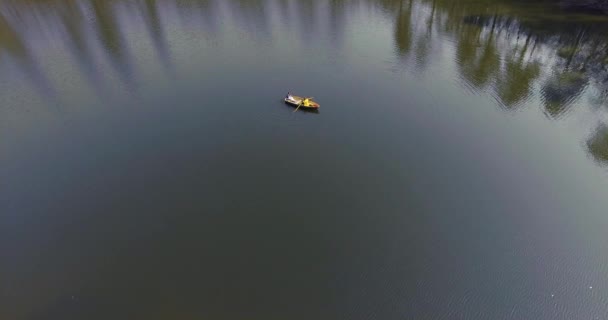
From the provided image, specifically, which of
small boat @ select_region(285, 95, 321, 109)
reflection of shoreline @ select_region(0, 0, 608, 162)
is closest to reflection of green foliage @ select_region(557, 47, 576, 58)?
reflection of shoreline @ select_region(0, 0, 608, 162)

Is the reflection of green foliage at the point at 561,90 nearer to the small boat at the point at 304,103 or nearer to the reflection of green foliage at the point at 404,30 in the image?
the reflection of green foliage at the point at 404,30

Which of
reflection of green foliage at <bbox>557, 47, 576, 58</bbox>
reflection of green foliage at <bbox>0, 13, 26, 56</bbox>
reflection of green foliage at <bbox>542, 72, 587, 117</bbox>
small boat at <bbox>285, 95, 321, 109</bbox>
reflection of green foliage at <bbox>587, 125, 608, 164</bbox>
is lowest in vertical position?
reflection of green foliage at <bbox>587, 125, 608, 164</bbox>

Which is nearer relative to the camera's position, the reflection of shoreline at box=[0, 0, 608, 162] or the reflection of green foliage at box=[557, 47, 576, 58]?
the reflection of shoreline at box=[0, 0, 608, 162]

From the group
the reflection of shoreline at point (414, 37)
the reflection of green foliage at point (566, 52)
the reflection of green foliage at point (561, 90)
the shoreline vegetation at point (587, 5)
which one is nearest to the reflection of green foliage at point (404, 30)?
the reflection of shoreline at point (414, 37)

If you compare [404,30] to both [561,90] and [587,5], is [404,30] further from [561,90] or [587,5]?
[587,5]

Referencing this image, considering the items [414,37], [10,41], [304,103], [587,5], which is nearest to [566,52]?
[587,5]

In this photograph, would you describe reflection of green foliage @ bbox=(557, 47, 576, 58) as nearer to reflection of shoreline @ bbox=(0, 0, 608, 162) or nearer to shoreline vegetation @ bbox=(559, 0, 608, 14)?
reflection of shoreline @ bbox=(0, 0, 608, 162)

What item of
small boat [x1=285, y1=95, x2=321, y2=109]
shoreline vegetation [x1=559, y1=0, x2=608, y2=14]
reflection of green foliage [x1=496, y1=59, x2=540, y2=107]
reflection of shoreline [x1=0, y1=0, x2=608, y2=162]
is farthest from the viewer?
shoreline vegetation [x1=559, y1=0, x2=608, y2=14]

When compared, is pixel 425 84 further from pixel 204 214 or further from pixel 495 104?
pixel 204 214
